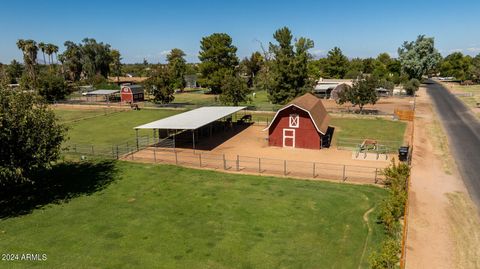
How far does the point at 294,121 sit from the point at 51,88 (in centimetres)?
6268

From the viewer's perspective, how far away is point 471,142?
3772 cm

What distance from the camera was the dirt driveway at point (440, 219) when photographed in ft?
52.4

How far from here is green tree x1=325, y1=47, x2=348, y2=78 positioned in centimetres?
11550

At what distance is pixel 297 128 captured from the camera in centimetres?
3650

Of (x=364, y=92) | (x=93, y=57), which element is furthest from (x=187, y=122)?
(x=93, y=57)

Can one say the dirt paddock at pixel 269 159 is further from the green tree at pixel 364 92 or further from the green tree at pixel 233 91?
the green tree at pixel 364 92

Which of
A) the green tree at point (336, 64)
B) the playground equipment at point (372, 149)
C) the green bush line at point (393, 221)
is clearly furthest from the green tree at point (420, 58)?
the green bush line at point (393, 221)

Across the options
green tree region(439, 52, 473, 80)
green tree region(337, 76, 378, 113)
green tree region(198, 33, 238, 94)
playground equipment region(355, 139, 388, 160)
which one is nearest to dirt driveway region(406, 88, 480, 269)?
playground equipment region(355, 139, 388, 160)

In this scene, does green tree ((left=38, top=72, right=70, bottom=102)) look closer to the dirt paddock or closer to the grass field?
the grass field

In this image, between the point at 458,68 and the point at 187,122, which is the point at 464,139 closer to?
the point at 187,122

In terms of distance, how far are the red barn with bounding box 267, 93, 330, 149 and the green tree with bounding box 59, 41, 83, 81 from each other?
119 metres

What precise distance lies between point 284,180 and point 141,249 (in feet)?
42.5

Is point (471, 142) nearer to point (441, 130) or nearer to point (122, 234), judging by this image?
point (441, 130)

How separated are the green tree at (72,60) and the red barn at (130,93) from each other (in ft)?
215
